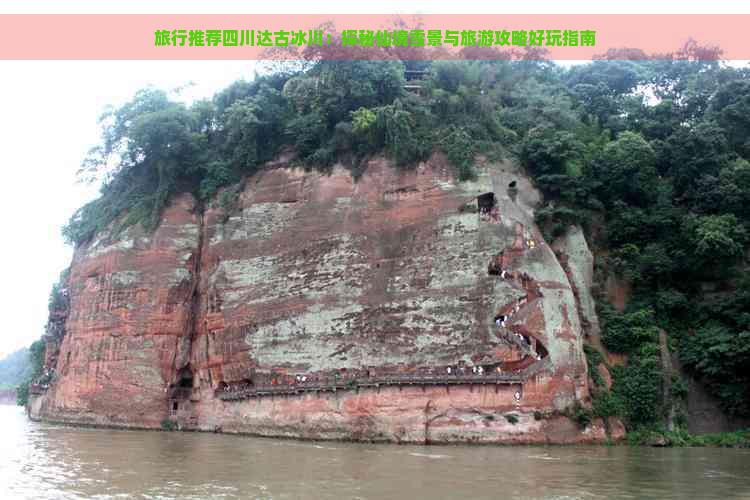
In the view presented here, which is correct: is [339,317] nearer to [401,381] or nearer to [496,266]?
[401,381]

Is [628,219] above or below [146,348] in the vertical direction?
above

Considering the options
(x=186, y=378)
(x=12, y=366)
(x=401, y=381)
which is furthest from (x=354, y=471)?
(x=12, y=366)

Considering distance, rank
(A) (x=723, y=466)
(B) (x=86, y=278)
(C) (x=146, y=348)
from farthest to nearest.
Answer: (B) (x=86, y=278) < (C) (x=146, y=348) < (A) (x=723, y=466)

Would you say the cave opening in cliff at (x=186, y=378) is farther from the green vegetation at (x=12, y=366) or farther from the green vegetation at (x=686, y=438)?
the green vegetation at (x=12, y=366)

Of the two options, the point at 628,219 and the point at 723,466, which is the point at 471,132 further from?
the point at 723,466

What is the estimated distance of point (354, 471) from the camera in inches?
774

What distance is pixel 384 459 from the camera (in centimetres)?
2236

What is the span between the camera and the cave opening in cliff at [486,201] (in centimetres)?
3133

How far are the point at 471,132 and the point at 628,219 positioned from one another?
8.45 m

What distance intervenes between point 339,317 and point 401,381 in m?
4.83

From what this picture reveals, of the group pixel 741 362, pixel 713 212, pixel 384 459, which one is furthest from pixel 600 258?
pixel 384 459

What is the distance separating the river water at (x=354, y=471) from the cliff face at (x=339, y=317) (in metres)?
2.03

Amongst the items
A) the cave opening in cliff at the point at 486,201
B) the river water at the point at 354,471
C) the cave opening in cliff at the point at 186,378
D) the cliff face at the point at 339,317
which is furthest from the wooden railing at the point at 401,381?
the cave opening in cliff at the point at 486,201

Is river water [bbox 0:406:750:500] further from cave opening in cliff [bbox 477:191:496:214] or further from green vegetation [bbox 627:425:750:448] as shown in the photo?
cave opening in cliff [bbox 477:191:496:214]
